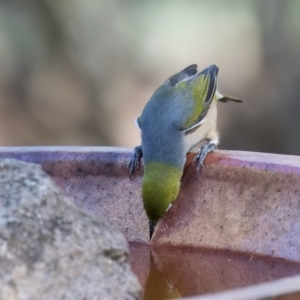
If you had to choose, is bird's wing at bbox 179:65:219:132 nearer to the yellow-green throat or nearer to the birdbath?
the yellow-green throat

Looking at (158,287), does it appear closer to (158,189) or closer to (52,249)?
(158,189)

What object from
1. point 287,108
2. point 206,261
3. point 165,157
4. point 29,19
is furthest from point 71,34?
point 206,261

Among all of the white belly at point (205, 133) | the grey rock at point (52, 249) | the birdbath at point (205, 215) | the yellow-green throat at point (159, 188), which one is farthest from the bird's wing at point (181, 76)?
the grey rock at point (52, 249)

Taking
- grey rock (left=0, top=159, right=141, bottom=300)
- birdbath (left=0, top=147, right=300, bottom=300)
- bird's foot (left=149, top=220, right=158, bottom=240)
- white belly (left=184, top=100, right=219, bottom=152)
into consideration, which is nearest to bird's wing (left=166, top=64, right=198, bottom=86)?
white belly (left=184, top=100, right=219, bottom=152)

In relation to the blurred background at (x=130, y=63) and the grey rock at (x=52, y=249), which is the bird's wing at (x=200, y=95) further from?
the blurred background at (x=130, y=63)

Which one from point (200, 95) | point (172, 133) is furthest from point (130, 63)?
point (172, 133)

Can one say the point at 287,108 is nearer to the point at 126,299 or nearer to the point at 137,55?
the point at 137,55

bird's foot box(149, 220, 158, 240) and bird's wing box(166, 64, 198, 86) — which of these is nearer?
bird's foot box(149, 220, 158, 240)
